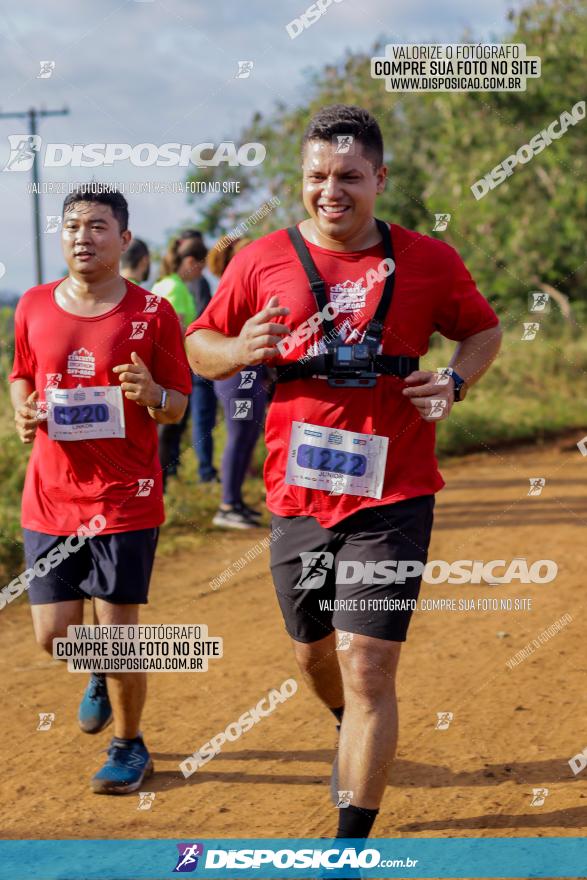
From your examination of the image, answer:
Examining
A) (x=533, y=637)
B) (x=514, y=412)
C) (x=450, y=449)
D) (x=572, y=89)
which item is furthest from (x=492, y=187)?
(x=533, y=637)

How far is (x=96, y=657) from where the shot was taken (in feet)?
15.2

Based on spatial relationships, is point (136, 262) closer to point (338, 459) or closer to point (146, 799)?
point (146, 799)

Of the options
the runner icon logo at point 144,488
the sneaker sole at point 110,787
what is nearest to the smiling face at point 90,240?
the runner icon logo at point 144,488

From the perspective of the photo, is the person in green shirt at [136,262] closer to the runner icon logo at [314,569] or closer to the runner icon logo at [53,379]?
the runner icon logo at [53,379]

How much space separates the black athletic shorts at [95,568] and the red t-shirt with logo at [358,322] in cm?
80

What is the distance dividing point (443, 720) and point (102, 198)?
2.75 m

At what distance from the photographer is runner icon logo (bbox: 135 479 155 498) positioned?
15.0 feet

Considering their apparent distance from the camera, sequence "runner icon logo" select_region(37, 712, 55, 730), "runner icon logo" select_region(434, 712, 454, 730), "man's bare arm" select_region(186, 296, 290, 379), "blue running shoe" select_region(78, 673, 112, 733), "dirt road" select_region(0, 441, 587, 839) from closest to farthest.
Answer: "man's bare arm" select_region(186, 296, 290, 379) → "dirt road" select_region(0, 441, 587, 839) → "blue running shoe" select_region(78, 673, 112, 733) → "runner icon logo" select_region(434, 712, 454, 730) → "runner icon logo" select_region(37, 712, 55, 730)

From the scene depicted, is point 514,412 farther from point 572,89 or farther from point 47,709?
point 47,709

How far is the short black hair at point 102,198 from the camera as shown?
463 cm

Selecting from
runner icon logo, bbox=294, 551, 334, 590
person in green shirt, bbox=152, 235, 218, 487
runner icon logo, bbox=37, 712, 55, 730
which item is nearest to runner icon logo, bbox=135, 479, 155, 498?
runner icon logo, bbox=294, 551, 334, 590

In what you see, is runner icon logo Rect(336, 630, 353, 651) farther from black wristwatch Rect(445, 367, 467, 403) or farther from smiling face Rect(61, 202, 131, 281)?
smiling face Rect(61, 202, 131, 281)

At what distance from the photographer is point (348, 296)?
12.4ft

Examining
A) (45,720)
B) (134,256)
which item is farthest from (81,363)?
(134,256)
